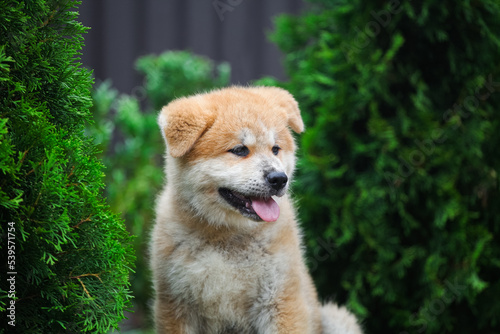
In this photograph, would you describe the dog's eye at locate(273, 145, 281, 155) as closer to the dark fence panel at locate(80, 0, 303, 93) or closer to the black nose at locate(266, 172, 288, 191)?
the black nose at locate(266, 172, 288, 191)

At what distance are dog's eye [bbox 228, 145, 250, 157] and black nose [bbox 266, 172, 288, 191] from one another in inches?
8.1

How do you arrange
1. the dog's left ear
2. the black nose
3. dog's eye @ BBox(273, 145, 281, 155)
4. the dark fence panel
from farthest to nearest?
1. the dark fence panel
2. the dog's left ear
3. dog's eye @ BBox(273, 145, 281, 155)
4. the black nose

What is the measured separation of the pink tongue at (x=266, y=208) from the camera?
285 cm

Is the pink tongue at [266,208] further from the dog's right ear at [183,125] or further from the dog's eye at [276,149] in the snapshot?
the dog's right ear at [183,125]

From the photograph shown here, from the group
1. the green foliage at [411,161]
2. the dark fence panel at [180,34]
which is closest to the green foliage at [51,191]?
the green foliage at [411,161]

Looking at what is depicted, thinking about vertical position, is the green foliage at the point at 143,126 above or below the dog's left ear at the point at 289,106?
below

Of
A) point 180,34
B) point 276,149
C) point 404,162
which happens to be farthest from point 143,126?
point 276,149

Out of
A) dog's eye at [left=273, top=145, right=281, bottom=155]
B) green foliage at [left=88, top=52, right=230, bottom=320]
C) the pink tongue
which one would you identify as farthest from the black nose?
green foliage at [left=88, top=52, right=230, bottom=320]

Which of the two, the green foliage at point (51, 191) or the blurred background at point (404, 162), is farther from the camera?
the blurred background at point (404, 162)

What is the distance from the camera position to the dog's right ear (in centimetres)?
283

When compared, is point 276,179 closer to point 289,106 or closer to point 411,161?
point 289,106

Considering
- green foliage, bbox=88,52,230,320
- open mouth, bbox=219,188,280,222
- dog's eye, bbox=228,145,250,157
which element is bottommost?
green foliage, bbox=88,52,230,320

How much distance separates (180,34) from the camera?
23.8 feet

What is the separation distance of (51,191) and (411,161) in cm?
284
